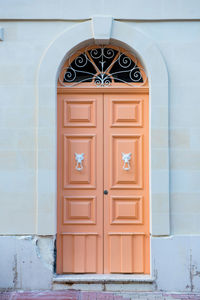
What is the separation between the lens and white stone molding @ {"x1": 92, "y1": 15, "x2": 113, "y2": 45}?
549 centimetres

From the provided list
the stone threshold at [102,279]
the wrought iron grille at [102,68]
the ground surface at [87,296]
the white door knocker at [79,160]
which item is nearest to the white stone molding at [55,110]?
the wrought iron grille at [102,68]

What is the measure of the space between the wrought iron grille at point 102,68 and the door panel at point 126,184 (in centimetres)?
28

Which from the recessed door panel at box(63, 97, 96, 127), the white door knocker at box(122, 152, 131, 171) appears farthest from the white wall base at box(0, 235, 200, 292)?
the recessed door panel at box(63, 97, 96, 127)

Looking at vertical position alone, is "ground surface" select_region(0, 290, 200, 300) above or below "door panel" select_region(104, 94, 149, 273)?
below

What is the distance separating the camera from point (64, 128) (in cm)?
567

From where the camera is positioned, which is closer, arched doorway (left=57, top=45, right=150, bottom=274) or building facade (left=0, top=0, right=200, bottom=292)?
building facade (left=0, top=0, right=200, bottom=292)

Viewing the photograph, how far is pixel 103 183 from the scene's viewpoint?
5613mm

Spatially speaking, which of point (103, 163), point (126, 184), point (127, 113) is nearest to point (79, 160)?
point (103, 163)

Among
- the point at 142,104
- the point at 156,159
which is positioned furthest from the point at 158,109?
the point at 156,159

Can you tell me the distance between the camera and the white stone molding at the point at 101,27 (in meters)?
5.49

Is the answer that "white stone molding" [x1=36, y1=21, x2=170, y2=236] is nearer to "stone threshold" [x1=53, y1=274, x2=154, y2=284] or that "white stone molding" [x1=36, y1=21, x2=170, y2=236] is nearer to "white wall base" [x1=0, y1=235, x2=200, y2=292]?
"white wall base" [x1=0, y1=235, x2=200, y2=292]

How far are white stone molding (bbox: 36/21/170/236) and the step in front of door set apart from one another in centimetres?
70

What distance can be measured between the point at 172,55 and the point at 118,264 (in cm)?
316

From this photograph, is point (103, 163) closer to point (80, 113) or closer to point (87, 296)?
point (80, 113)
